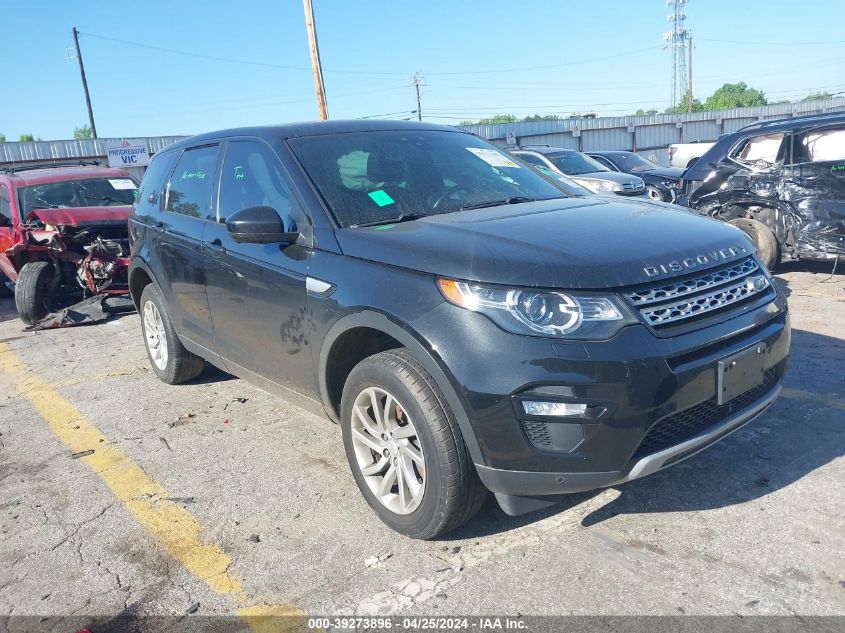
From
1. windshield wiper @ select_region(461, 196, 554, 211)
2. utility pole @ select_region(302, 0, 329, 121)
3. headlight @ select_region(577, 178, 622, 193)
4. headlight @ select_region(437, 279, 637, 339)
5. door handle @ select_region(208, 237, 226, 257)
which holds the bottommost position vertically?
headlight @ select_region(577, 178, 622, 193)

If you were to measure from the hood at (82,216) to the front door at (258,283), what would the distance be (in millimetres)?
4733

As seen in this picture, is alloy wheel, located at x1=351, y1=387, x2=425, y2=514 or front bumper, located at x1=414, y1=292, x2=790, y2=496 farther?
alloy wheel, located at x1=351, y1=387, x2=425, y2=514

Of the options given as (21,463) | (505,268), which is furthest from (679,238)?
(21,463)

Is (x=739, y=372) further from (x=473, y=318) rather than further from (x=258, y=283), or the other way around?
(x=258, y=283)

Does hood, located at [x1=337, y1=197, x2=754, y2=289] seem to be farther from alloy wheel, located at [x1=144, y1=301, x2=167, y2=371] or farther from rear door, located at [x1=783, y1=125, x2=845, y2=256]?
rear door, located at [x1=783, y1=125, x2=845, y2=256]

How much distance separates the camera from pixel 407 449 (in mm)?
2898

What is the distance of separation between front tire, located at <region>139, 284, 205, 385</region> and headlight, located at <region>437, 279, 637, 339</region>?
126 inches

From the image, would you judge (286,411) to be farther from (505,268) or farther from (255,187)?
(505,268)

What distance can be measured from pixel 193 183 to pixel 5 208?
240 inches

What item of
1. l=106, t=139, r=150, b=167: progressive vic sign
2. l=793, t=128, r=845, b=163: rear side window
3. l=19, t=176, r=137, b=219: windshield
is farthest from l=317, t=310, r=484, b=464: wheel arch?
l=106, t=139, r=150, b=167: progressive vic sign

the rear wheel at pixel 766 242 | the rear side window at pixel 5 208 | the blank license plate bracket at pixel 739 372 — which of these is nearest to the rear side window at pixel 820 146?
the rear wheel at pixel 766 242

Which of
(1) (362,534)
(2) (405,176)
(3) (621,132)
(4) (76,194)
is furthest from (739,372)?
(3) (621,132)

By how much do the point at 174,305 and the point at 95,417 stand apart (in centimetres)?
102

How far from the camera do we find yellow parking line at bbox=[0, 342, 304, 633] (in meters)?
2.65
